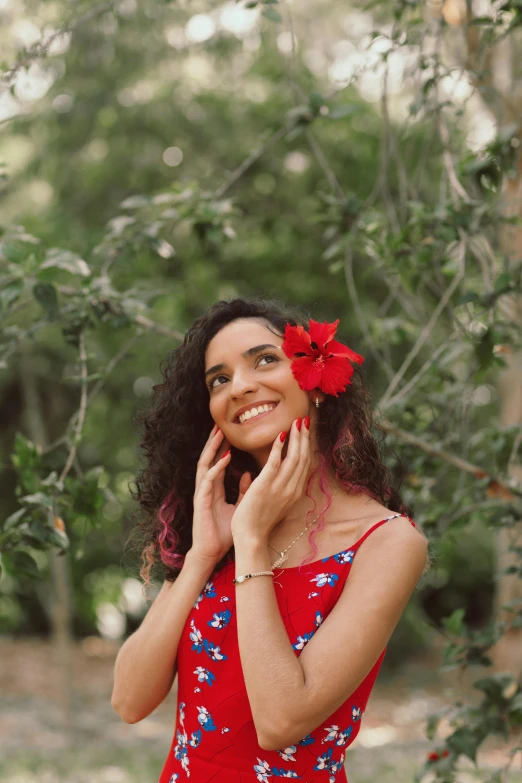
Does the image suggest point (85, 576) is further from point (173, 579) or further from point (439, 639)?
point (173, 579)

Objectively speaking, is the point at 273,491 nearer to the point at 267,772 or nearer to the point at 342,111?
the point at 267,772

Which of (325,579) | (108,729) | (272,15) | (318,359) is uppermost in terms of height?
(272,15)

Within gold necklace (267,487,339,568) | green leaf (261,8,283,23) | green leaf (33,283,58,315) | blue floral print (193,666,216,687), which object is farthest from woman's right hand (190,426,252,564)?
green leaf (261,8,283,23)

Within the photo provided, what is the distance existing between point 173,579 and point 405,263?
118 centimetres

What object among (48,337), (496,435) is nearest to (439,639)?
(48,337)

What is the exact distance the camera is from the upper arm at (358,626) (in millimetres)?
1598

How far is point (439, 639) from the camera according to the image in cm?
872

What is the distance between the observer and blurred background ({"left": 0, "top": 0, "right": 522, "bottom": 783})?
→ 98.8 inches

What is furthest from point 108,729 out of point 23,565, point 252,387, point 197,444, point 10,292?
point 252,387

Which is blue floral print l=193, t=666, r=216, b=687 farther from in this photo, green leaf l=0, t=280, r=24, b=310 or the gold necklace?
green leaf l=0, t=280, r=24, b=310

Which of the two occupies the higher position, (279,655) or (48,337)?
(48,337)

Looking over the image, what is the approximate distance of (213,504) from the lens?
2.00m

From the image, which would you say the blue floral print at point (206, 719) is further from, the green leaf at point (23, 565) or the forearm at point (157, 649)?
the green leaf at point (23, 565)

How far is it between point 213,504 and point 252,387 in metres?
0.31
